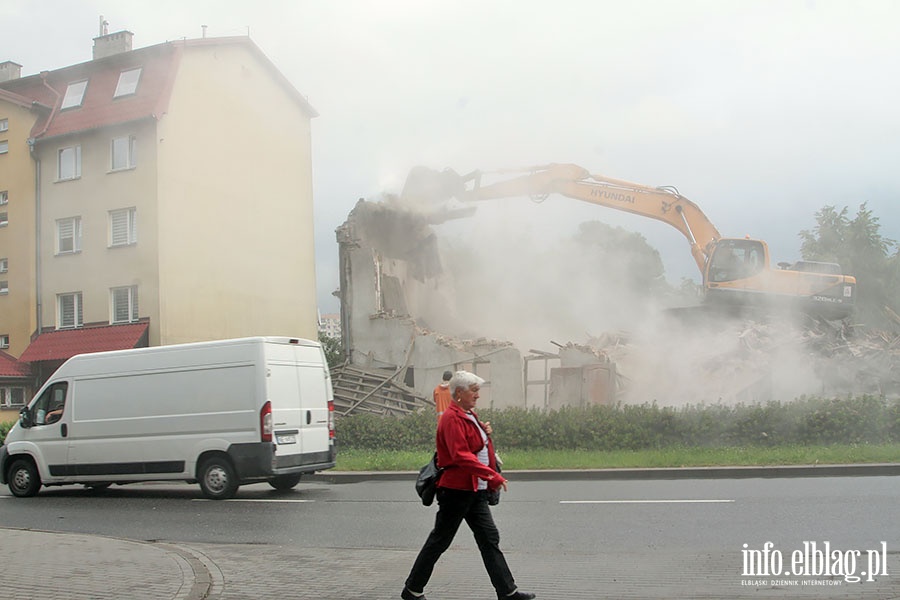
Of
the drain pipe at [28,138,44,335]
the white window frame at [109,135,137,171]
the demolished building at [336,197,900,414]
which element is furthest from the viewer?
the drain pipe at [28,138,44,335]

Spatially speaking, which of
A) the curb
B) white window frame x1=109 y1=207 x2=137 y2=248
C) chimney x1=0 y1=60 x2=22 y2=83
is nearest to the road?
the curb

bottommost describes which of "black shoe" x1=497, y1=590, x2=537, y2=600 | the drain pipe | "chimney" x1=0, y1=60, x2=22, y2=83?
"black shoe" x1=497, y1=590, x2=537, y2=600

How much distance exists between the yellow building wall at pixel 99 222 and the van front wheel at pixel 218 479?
15.7 meters

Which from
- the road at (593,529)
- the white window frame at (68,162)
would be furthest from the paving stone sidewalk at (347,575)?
the white window frame at (68,162)

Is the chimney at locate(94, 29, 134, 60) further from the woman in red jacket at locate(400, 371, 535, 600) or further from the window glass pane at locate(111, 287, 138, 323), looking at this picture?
the woman in red jacket at locate(400, 371, 535, 600)

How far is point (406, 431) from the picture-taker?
17781mm

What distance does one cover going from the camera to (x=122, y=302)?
28.4 meters

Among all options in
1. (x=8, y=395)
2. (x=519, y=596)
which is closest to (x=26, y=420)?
(x=519, y=596)

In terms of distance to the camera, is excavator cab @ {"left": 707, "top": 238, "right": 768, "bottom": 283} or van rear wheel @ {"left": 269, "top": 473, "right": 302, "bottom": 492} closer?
van rear wheel @ {"left": 269, "top": 473, "right": 302, "bottom": 492}

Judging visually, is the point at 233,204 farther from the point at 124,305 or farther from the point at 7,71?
the point at 7,71

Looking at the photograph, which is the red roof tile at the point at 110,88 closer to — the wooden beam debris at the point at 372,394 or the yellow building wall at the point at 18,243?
the yellow building wall at the point at 18,243

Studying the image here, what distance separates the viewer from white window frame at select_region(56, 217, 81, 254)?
97.0 feet

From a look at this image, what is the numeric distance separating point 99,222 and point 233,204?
14.5ft

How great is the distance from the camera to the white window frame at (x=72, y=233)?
97.0 feet
